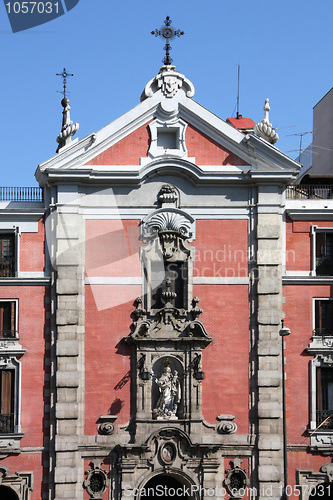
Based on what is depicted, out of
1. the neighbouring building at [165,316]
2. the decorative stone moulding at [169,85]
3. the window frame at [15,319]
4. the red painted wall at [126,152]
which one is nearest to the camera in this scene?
the neighbouring building at [165,316]

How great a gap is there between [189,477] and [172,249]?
8.01 metres

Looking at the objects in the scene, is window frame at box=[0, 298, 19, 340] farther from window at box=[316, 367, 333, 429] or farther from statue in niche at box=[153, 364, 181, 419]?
window at box=[316, 367, 333, 429]

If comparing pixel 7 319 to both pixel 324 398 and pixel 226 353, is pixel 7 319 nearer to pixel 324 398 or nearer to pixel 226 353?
pixel 226 353

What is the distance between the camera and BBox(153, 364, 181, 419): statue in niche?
38.2 meters

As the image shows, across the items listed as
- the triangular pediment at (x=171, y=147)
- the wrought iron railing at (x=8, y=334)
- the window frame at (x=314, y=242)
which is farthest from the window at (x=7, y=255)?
the window frame at (x=314, y=242)

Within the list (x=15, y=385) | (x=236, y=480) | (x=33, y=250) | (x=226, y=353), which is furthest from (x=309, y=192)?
(x=15, y=385)

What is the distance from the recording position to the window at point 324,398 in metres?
38.8

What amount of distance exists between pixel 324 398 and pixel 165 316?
6374 mm

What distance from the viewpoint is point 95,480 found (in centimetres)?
3809

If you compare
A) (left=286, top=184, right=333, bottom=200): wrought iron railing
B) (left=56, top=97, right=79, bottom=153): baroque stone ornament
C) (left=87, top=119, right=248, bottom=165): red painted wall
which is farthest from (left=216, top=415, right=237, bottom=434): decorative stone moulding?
(left=56, top=97, right=79, bottom=153): baroque stone ornament

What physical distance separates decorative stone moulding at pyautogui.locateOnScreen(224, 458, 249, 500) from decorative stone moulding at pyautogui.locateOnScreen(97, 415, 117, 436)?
430 cm

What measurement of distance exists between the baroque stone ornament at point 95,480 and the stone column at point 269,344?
5410mm

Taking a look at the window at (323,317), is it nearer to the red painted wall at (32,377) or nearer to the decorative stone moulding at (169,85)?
the decorative stone moulding at (169,85)

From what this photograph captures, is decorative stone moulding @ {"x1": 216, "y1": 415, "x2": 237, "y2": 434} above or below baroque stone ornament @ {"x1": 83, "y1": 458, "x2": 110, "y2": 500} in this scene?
above
